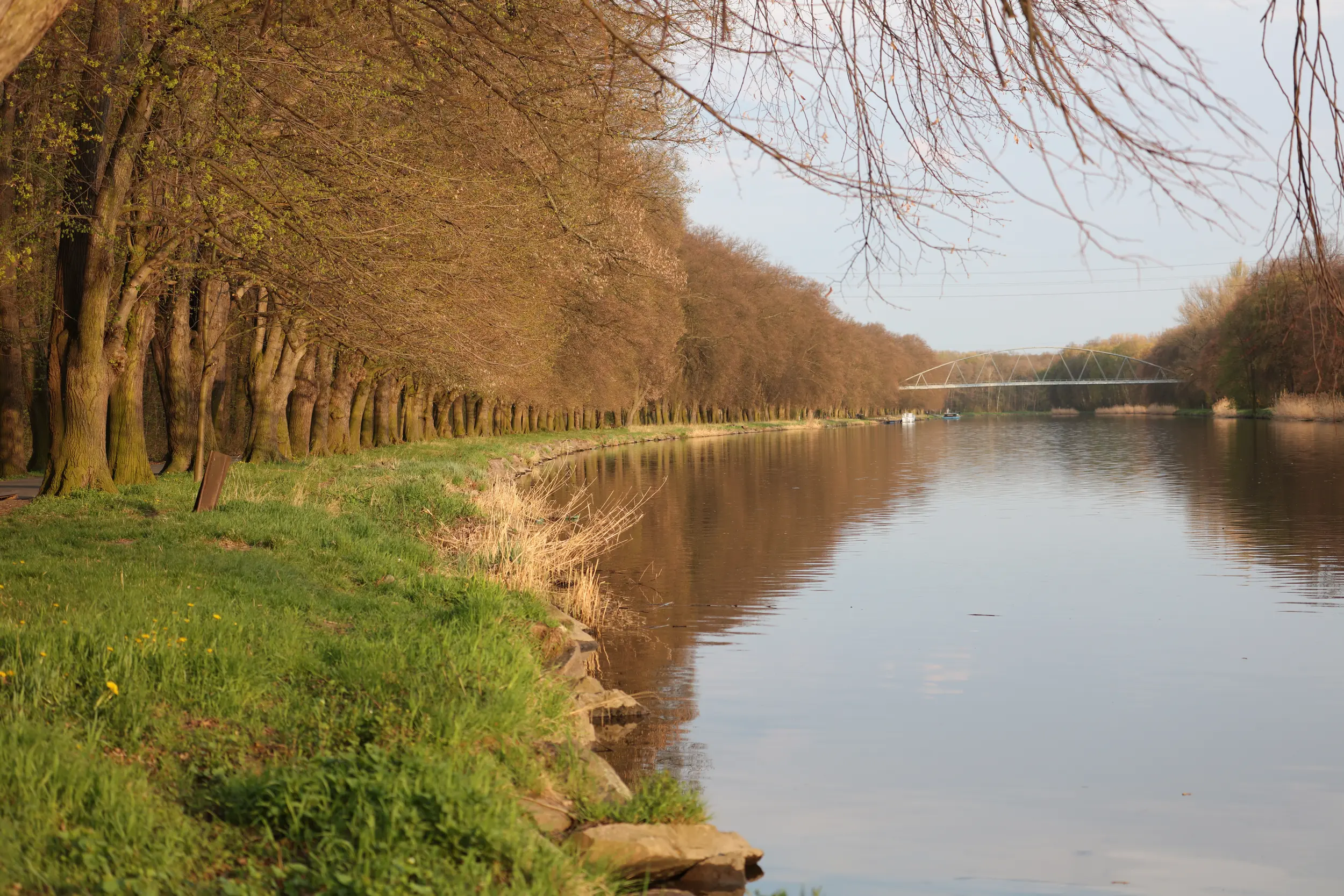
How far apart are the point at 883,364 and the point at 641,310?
8567 centimetres

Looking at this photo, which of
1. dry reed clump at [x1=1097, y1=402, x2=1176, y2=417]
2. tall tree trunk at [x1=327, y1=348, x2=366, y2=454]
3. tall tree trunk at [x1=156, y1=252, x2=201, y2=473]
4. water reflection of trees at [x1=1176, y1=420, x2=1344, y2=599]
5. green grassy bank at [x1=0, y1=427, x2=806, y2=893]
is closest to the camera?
green grassy bank at [x1=0, y1=427, x2=806, y2=893]

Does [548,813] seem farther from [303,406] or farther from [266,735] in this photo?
[303,406]

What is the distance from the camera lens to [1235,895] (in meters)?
7.11

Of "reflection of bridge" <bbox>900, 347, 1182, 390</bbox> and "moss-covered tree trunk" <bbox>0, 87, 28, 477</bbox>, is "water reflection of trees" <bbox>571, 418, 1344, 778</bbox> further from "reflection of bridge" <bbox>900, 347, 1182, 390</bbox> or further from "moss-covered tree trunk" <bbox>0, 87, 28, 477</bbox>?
"reflection of bridge" <bbox>900, 347, 1182, 390</bbox>

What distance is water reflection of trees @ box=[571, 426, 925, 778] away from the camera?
37.7ft

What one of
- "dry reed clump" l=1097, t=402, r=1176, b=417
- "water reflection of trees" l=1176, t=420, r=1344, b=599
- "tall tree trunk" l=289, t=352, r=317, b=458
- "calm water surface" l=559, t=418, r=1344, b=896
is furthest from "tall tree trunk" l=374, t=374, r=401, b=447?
"dry reed clump" l=1097, t=402, r=1176, b=417

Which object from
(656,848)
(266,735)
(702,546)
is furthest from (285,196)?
(702,546)

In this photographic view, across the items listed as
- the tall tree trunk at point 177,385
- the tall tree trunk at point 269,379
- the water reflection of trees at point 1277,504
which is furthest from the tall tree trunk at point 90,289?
the water reflection of trees at point 1277,504

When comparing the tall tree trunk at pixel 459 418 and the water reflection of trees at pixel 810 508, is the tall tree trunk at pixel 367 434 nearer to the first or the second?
the tall tree trunk at pixel 459 418

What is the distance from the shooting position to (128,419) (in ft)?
65.1

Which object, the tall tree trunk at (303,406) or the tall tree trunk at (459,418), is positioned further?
the tall tree trunk at (459,418)

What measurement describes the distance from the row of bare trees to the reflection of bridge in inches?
5284

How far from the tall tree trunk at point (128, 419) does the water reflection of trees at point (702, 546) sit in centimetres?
782

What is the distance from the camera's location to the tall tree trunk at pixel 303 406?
100 feet
